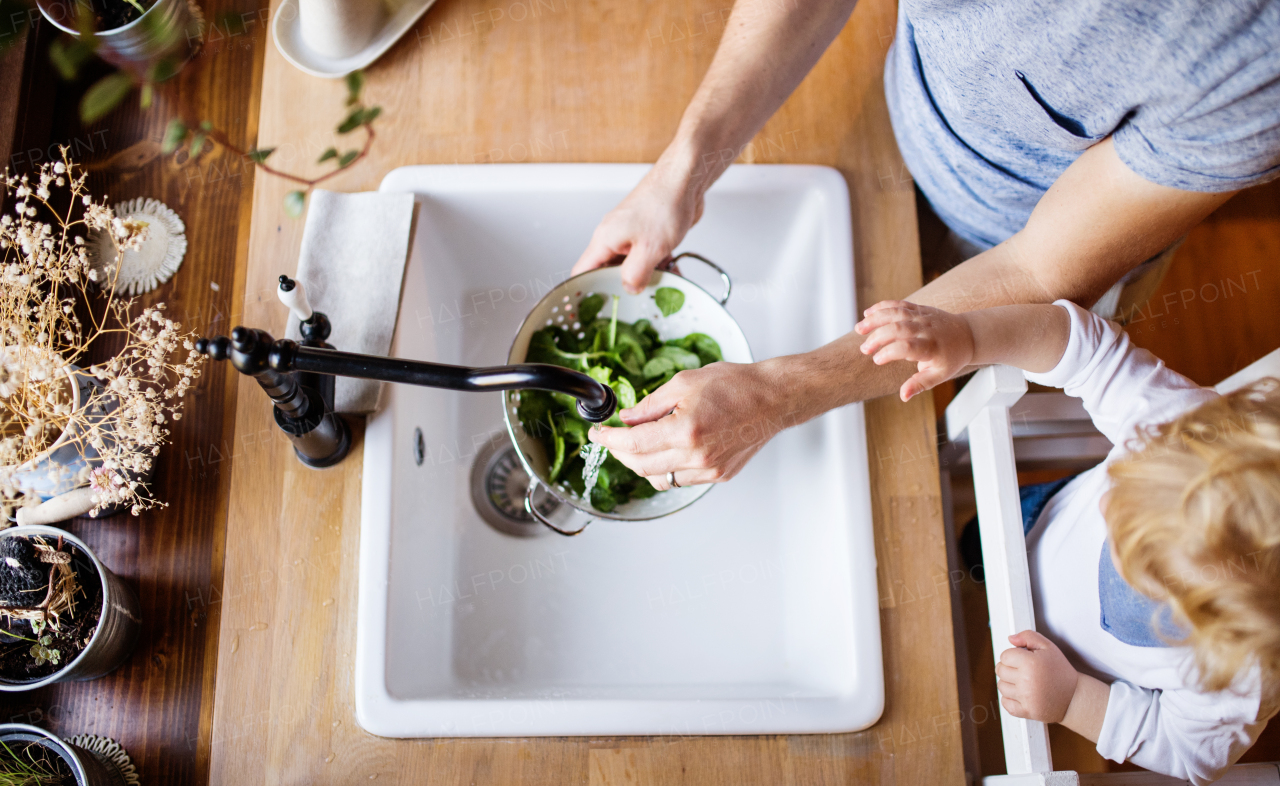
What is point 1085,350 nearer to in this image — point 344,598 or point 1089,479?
point 1089,479

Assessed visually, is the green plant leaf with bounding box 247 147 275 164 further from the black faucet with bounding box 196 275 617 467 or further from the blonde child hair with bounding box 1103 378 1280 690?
the blonde child hair with bounding box 1103 378 1280 690

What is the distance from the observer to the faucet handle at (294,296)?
2.22ft

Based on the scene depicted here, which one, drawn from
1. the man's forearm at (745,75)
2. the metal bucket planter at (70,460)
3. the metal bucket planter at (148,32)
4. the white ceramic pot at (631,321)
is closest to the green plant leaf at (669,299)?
the white ceramic pot at (631,321)

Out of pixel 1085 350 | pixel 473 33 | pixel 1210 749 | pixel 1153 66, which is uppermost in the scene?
pixel 473 33

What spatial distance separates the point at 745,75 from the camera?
33.1 inches

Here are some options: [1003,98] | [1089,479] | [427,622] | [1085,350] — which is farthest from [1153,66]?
[427,622]

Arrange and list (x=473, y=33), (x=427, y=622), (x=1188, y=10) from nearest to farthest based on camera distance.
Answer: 1. (x=1188, y=10)
2. (x=427, y=622)
3. (x=473, y=33)

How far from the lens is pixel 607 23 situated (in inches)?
38.3

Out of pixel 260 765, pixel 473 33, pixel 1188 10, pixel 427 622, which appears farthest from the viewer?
pixel 473 33

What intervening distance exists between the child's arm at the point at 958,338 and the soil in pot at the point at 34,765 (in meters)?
0.81

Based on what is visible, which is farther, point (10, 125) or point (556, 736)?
point (10, 125)

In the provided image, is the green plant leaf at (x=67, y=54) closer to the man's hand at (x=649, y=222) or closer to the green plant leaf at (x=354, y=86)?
the green plant leaf at (x=354, y=86)

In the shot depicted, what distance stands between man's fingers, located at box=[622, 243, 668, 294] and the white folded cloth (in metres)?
0.26

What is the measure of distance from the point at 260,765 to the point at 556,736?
288 mm
